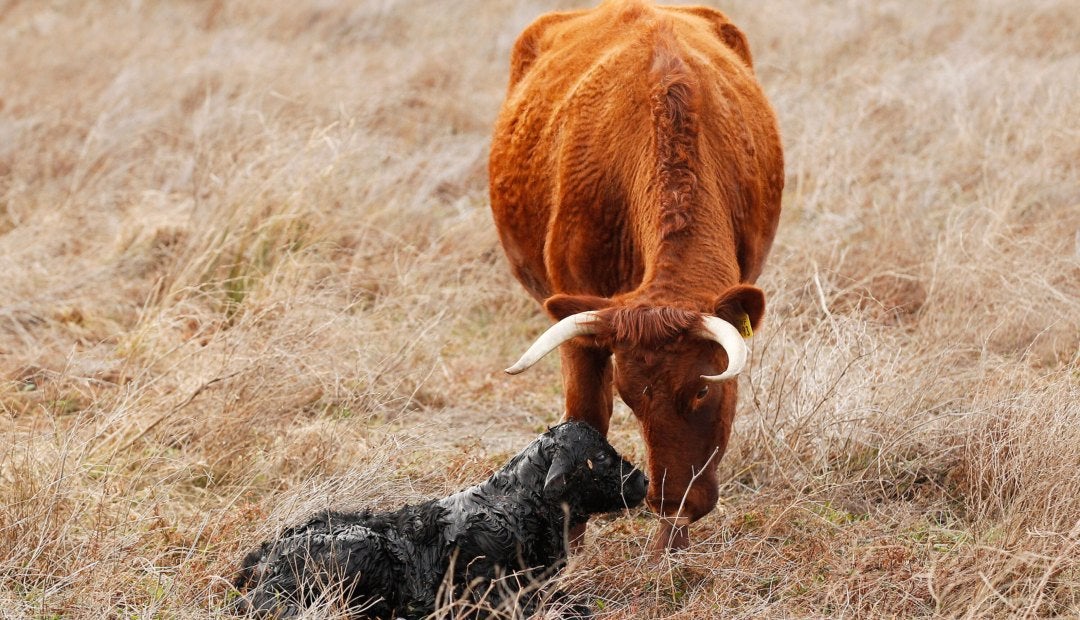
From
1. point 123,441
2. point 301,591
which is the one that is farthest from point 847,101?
point 301,591

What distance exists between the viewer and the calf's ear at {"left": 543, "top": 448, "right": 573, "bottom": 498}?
13.4 ft

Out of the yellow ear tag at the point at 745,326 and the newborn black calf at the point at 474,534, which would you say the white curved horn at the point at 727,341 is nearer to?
the yellow ear tag at the point at 745,326

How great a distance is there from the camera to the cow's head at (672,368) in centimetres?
392

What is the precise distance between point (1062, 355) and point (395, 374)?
3.28m

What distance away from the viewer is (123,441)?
199 inches

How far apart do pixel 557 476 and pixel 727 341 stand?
0.77 meters

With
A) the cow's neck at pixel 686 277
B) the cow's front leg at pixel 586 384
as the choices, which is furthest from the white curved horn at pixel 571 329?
the cow's front leg at pixel 586 384

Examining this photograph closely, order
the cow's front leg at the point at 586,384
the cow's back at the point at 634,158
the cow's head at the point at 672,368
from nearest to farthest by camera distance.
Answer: the cow's head at the point at 672,368 → the cow's back at the point at 634,158 → the cow's front leg at the point at 586,384

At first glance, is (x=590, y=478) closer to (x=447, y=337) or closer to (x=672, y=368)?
(x=672, y=368)

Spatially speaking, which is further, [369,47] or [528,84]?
[369,47]

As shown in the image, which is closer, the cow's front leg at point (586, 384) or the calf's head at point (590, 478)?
the calf's head at point (590, 478)

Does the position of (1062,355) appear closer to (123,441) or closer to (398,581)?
(398,581)

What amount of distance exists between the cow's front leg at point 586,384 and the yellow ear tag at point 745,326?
74 cm

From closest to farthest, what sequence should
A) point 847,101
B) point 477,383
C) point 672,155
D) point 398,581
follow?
point 398,581 → point 672,155 → point 477,383 → point 847,101
